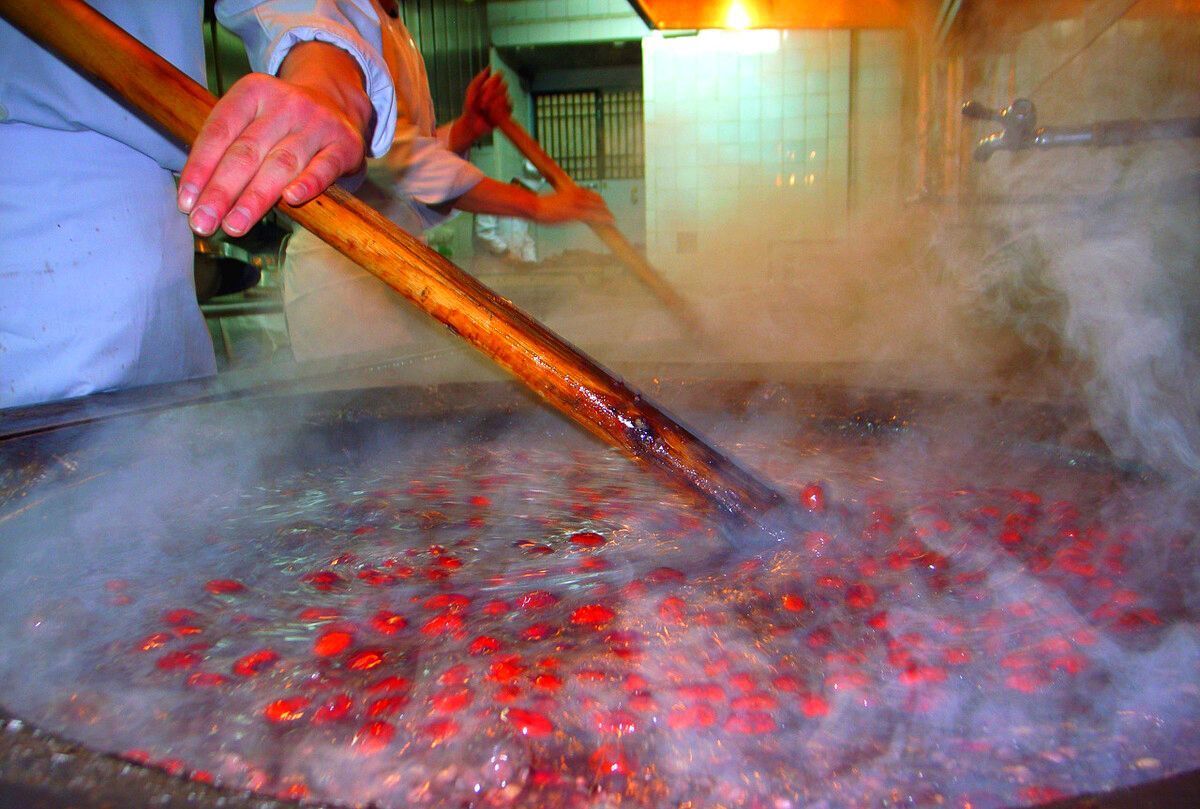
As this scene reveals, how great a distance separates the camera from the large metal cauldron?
4.04 ft

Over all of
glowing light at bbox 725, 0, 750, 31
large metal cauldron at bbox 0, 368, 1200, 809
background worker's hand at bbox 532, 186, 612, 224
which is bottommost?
large metal cauldron at bbox 0, 368, 1200, 809

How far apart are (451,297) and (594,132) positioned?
31.6 ft

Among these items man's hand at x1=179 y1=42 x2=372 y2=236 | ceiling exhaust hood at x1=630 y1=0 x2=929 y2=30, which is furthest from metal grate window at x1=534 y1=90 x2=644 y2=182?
man's hand at x1=179 y1=42 x2=372 y2=236

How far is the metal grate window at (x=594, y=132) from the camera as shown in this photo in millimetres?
10227

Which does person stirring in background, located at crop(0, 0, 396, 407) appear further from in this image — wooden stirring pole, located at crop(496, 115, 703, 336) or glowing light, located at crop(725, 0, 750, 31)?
glowing light, located at crop(725, 0, 750, 31)

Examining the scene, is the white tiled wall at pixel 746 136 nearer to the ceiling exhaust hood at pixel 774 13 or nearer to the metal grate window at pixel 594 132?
the ceiling exhaust hood at pixel 774 13

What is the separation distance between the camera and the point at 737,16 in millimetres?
4664

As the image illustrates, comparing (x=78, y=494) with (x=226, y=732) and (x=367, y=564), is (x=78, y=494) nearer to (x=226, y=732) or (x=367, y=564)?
(x=367, y=564)

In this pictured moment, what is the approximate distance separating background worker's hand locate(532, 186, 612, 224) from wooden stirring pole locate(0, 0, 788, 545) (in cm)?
215

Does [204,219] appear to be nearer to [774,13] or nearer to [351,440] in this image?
[351,440]

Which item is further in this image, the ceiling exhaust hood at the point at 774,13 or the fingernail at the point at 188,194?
the ceiling exhaust hood at the point at 774,13

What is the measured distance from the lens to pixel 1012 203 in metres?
2.94

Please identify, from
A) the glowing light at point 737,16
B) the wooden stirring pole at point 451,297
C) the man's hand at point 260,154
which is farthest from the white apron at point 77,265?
the glowing light at point 737,16

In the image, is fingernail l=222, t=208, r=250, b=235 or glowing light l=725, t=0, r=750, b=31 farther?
glowing light l=725, t=0, r=750, b=31
